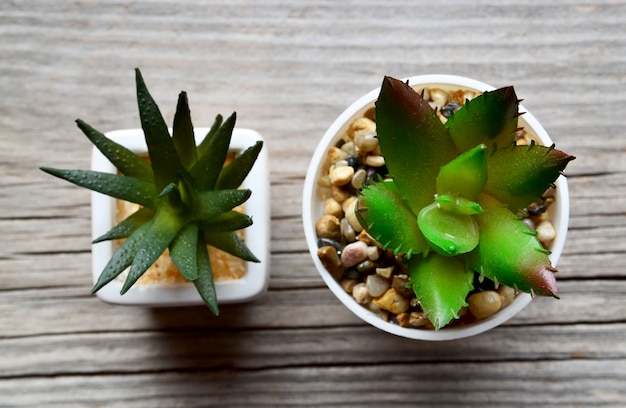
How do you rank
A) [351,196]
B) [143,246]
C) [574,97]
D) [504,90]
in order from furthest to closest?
[574,97] → [351,196] → [143,246] → [504,90]

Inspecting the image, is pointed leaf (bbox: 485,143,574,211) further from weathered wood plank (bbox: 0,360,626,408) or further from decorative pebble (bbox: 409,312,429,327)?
weathered wood plank (bbox: 0,360,626,408)

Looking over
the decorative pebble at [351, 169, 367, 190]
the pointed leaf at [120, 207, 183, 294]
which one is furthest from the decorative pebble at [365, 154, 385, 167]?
the pointed leaf at [120, 207, 183, 294]

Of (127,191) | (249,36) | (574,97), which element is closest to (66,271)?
(127,191)

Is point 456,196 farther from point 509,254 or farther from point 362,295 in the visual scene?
point 362,295

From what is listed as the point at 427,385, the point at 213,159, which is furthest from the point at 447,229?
the point at 427,385

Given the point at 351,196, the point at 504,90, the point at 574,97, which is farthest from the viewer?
the point at 574,97

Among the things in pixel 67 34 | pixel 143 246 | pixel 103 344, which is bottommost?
pixel 103 344

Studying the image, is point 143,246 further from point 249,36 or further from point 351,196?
point 249,36

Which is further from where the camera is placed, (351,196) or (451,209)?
(351,196)
